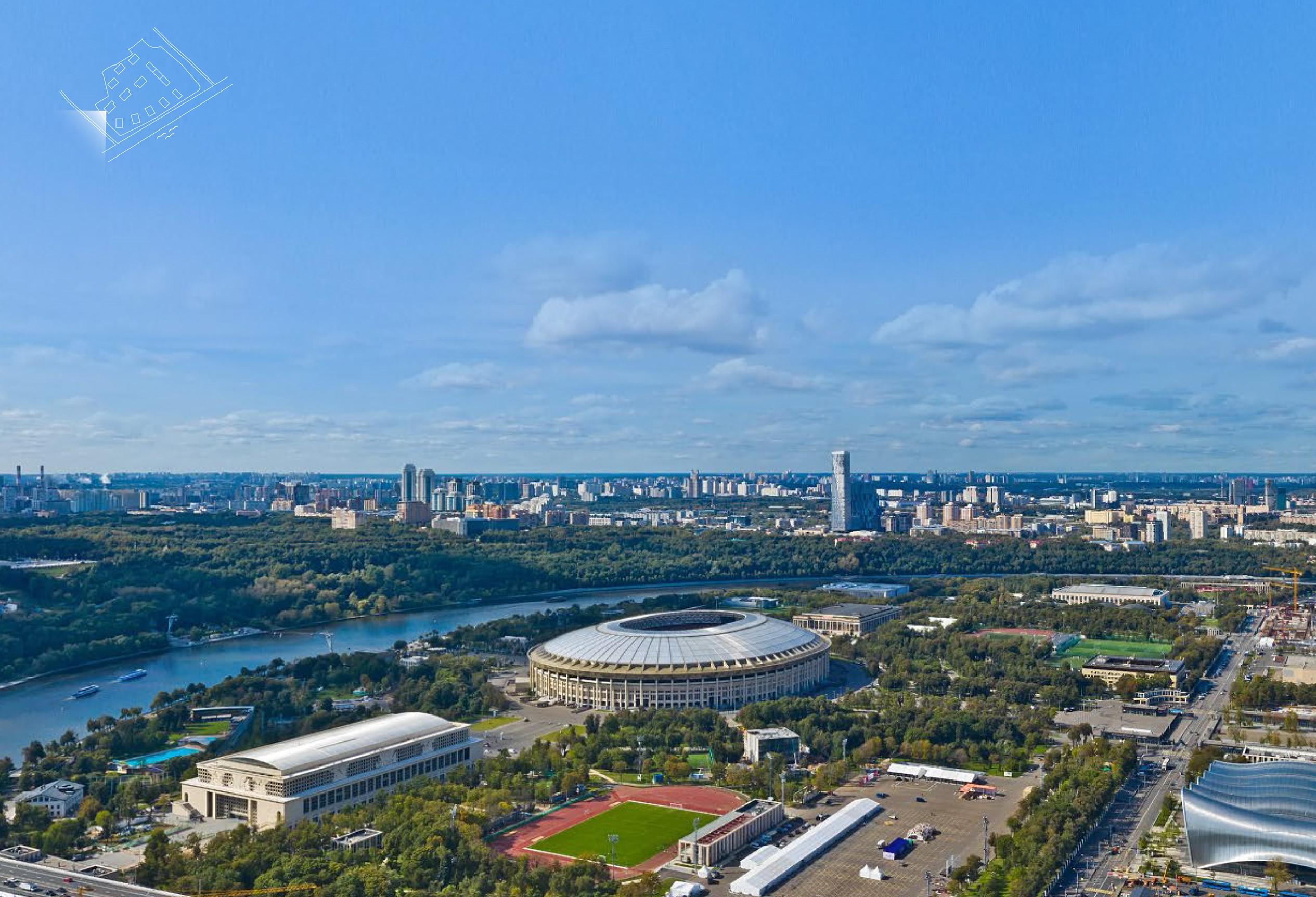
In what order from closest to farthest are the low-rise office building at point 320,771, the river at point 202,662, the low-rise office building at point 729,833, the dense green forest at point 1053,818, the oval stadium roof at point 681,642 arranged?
the dense green forest at point 1053,818
the low-rise office building at point 729,833
the low-rise office building at point 320,771
the river at point 202,662
the oval stadium roof at point 681,642

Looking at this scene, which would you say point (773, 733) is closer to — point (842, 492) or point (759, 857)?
point (759, 857)

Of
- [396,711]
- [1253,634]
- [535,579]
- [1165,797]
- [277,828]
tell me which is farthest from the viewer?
[535,579]

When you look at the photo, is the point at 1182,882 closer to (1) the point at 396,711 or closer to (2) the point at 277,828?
(2) the point at 277,828

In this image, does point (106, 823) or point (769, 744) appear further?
point (769, 744)

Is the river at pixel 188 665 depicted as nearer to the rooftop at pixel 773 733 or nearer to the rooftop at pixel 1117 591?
the rooftop at pixel 773 733

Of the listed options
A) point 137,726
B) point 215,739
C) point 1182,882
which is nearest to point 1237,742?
point 1182,882

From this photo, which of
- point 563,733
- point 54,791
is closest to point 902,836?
point 563,733

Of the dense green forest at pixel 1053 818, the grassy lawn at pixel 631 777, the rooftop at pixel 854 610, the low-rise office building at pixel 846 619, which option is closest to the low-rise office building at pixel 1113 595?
the rooftop at pixel 854 610
